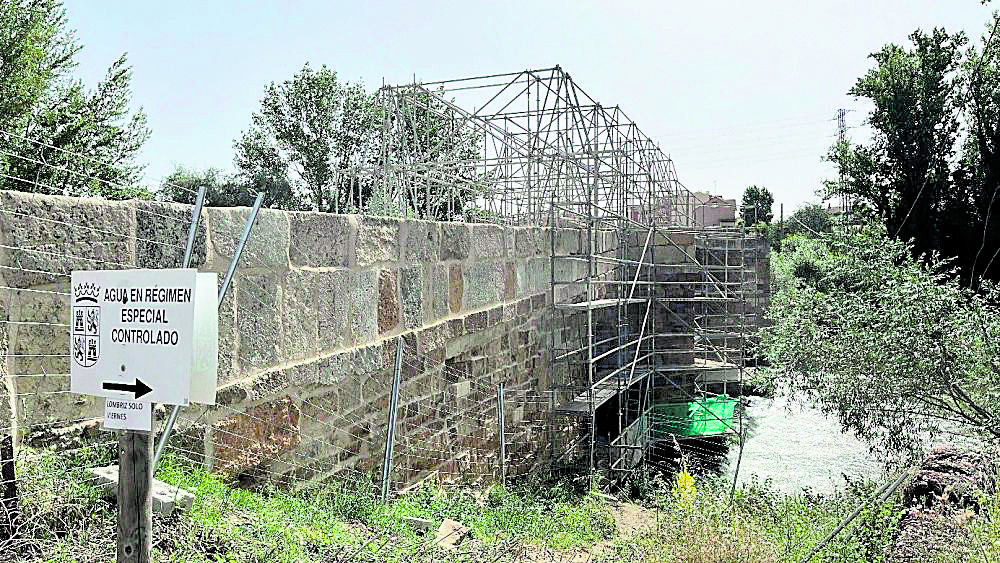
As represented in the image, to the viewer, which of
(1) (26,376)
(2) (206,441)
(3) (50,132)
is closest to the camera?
(1) (26,376)

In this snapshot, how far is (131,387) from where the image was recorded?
1.88 meters

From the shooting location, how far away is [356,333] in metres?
4.44

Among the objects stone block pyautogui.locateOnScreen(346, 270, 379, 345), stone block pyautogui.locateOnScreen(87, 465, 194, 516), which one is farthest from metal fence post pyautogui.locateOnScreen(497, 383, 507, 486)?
stone block pyautogui.locateOnScreen(87, 465, 194, 516)

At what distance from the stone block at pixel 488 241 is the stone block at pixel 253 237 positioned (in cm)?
237

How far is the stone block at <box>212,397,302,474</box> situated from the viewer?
342 cm

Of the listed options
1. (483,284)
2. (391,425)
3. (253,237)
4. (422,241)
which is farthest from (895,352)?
(253,237)

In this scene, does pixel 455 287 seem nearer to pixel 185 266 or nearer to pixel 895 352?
pixel 185 266

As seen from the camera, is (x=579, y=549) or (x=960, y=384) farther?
(x=960, y=384)

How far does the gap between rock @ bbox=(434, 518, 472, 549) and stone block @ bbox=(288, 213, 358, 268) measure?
146cm

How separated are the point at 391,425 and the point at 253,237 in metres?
1.60

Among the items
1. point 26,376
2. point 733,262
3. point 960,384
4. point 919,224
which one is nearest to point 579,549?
point 26,376

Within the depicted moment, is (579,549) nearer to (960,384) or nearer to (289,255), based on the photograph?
(289,255)

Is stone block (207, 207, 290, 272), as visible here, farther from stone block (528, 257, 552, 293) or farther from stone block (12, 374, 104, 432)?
stone block (528, 257, 552, 293)

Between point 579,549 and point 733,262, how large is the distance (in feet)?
34.8
